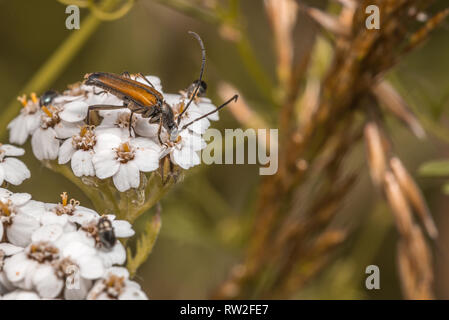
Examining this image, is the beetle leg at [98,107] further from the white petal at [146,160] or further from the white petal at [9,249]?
the white petal at [9,249]

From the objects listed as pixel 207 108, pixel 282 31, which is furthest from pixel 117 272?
pixel 282 31

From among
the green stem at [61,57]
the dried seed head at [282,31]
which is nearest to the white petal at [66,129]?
the green stem at [61,57]

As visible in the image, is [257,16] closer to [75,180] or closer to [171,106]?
[171,106]

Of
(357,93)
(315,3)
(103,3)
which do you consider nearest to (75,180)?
(103,3)

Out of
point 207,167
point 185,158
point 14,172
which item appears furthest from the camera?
point 207,167

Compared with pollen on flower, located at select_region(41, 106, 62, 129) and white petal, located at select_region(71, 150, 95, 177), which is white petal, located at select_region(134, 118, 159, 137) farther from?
pollen on flower, located at select_region(41, 106, 62, 129)

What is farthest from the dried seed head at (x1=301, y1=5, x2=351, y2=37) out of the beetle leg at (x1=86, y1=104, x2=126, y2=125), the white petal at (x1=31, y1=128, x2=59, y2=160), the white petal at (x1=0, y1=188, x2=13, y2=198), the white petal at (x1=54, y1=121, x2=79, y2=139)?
the white petal at (x1=0, y1=188, x2=13, y2=198)

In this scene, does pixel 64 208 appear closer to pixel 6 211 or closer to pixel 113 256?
pixel 6 211
